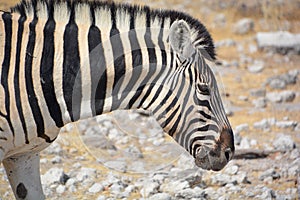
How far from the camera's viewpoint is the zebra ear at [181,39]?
415 centimetres

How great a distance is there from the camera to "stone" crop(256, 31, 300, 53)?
11.1m

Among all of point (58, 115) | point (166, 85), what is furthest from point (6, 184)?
point (166, 85)

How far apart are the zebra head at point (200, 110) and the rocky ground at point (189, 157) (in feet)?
1.70

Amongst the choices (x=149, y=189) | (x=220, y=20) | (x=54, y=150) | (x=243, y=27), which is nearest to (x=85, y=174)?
(x=149, y=189)

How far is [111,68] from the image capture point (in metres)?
4.25

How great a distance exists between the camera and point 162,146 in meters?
7.23

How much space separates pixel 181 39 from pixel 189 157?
2617 millimetres

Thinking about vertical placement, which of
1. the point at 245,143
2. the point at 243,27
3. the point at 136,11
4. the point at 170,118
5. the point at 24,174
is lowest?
the point at 243,27

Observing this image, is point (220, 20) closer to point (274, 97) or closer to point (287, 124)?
point (274, 97)

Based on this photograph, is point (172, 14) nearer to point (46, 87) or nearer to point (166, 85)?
point (166, 85)

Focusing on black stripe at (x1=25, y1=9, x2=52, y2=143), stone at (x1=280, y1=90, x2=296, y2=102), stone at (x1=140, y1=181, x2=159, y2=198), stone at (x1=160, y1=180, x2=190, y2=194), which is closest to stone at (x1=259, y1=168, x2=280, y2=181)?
stone at (x1=160, y1=180, x2=190, y2=194)

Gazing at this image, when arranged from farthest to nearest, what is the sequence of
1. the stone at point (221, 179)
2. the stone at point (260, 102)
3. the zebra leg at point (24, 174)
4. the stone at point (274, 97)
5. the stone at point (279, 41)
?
1. the stone at point (279, 41)
2. the stone at point (274, 97)
3. the stone at point (260, 102)
4. the stone at point (221, 179)
5. the zebra leg at point (24, 174)

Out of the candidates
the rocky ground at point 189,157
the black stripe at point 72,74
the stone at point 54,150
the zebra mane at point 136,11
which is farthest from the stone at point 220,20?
the black stripe at point 72,74

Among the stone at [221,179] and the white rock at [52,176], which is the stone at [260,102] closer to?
the stone at [221,179]
